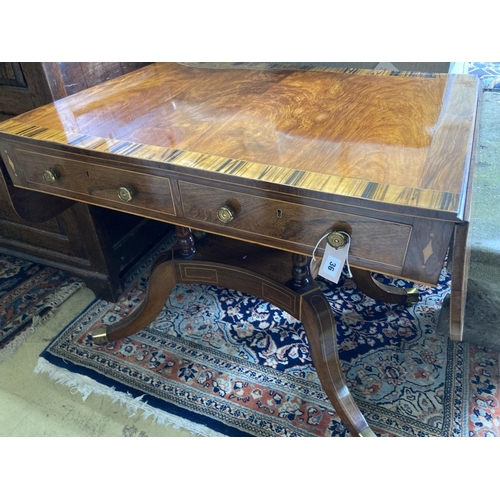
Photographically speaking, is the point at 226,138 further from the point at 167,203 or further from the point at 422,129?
the point at 422,129

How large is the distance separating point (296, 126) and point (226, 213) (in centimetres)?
23

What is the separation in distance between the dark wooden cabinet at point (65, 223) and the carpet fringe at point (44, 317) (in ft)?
0.29

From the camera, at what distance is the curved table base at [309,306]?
Result: 3.18ft

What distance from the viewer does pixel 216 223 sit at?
0.77 metres

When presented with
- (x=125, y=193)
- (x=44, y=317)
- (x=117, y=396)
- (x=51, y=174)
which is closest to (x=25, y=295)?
(x=44, y=317)

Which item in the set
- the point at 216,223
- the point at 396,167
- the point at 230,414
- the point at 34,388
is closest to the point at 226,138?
the point at 216,223

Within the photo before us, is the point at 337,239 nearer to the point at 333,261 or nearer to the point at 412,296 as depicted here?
the point at 333,261

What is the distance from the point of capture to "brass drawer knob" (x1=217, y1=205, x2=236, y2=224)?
72cm

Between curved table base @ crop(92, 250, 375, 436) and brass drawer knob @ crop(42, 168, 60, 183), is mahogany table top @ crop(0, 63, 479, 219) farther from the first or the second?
curved table base @ crop(92, 250, 375, 436)

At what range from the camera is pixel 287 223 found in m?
0.70

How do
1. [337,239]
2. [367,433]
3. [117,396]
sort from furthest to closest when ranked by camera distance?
[117,396] < [367,433] < [337,239]

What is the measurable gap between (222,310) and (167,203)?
2.13 ft

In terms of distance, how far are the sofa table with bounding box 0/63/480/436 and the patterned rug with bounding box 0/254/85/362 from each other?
1.60 ft

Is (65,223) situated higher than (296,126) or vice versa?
(296,126)
